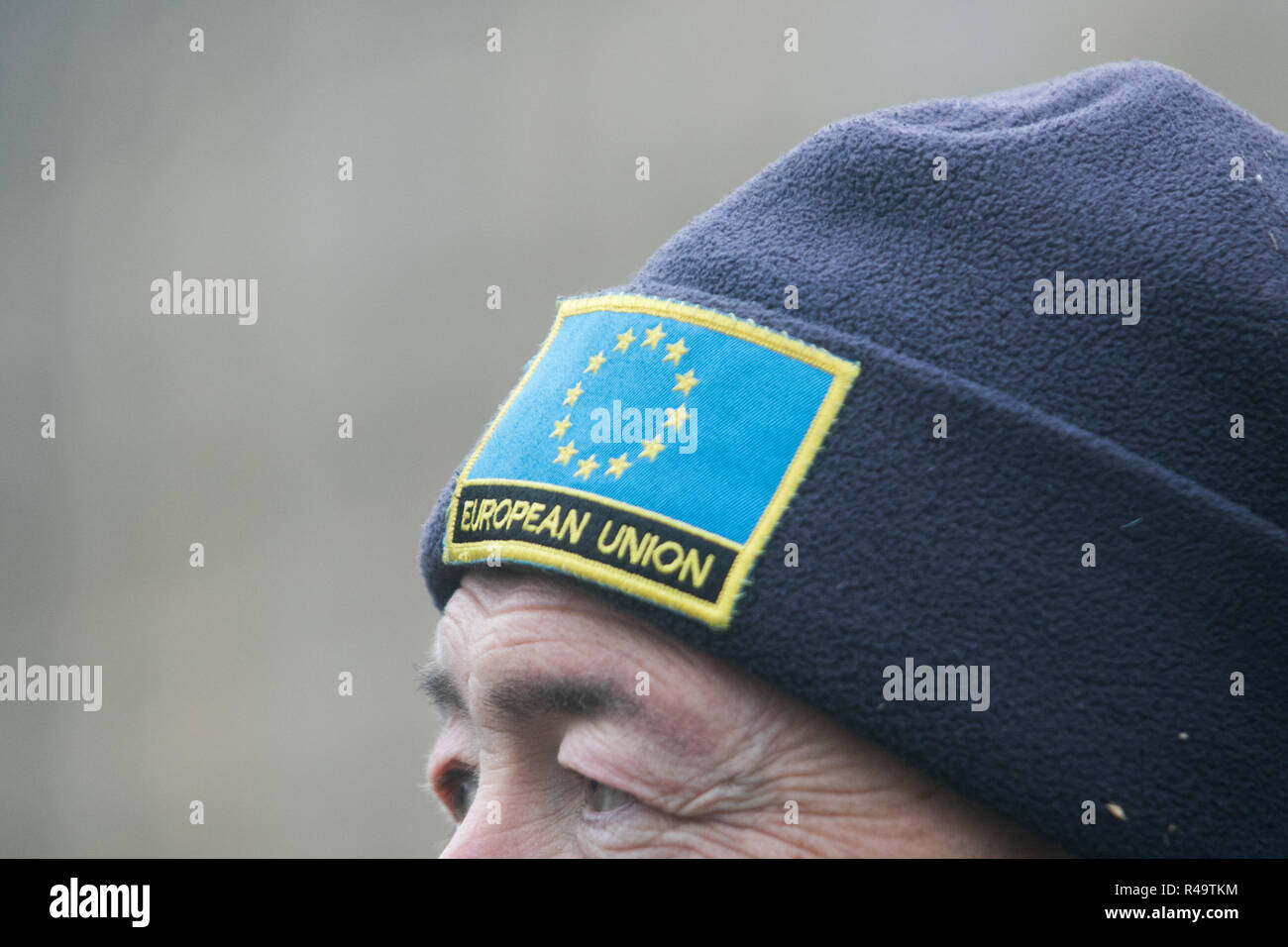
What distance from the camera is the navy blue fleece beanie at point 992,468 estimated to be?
0.97 metres

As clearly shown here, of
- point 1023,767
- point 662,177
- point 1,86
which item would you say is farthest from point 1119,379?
point 1,86

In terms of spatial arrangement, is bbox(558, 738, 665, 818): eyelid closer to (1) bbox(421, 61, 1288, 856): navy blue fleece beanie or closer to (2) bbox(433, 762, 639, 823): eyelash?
(2) bbox(433, 762, 639, 823): eyelash

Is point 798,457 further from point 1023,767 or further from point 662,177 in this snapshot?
point 662,177

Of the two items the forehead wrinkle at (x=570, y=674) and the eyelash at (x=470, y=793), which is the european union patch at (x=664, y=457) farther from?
the eyelash at (x=470, y=793)

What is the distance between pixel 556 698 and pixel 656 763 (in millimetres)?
104

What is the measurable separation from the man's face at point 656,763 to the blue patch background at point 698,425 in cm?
10

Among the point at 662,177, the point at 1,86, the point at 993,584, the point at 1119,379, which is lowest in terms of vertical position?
the point at 993,584

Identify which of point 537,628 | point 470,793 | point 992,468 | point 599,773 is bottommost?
point 470,793

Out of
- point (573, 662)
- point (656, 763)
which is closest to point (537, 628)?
point (573, 662)

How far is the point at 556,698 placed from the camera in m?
1.10

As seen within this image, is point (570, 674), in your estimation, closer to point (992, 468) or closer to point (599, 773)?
point (599, 773)

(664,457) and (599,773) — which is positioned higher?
(664,457)

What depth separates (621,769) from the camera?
1.06 metres
